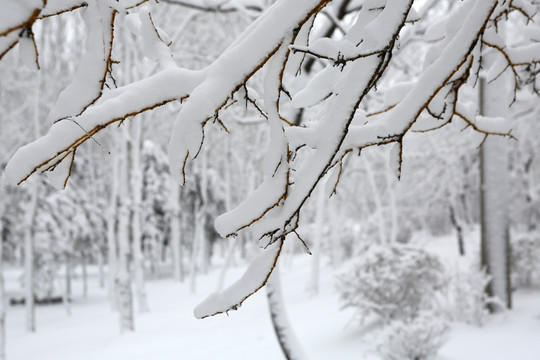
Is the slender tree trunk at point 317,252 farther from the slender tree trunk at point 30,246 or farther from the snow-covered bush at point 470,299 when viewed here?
the slender tree trunk at point 30,246

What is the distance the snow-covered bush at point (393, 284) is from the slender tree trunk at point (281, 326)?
238cm

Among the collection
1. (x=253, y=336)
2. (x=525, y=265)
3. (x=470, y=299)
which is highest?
(x=525, y=265)

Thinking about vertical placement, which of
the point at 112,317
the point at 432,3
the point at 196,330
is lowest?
the point at 112,317

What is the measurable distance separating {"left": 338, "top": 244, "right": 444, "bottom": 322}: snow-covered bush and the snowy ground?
522 millimetres

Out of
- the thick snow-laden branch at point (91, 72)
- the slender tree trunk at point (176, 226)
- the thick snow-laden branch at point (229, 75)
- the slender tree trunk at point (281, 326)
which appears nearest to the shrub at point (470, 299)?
the slender tree trunk at point (281, 326)

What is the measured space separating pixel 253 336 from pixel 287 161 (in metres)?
7.14

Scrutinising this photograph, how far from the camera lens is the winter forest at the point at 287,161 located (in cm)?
120

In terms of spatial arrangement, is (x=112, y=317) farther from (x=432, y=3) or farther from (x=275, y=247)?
(x=275, y=247)

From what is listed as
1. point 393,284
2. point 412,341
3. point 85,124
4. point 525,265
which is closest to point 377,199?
point 525,265

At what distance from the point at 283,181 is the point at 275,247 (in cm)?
23

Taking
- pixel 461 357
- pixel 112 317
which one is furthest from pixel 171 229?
pixel 461 357

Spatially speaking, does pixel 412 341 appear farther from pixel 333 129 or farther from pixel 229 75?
pixel 229 75

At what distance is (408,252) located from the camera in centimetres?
714

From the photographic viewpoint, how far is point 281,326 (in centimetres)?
454
